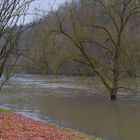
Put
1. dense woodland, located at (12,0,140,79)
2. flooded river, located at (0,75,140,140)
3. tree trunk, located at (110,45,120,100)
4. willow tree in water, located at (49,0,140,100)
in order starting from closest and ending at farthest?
flooded river, located at (0,75,140,140) < tree trunk, located at (110,45,120,100) < willow tree in water, located at (49,0,140,100) < dense woodland, located at (12,0,140,79)

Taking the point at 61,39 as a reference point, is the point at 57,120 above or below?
below

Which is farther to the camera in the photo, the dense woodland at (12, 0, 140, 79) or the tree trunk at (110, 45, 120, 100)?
the dense woodland at (12, 0, 140, 79)

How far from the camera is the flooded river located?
19.1 meters

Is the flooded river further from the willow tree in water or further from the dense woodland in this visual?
the dense woodland

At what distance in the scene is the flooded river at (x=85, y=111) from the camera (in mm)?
19073

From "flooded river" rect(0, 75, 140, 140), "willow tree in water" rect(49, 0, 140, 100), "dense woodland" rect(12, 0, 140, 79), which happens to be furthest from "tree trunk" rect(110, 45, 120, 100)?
"flooded river" rect(0, 75, 140, 140)

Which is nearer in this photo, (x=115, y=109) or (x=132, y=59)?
(x=115, y=109)

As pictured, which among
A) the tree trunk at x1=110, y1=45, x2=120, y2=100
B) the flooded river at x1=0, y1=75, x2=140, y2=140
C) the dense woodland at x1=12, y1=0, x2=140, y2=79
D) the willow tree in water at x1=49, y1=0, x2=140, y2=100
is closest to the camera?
the flooded river at x1=0, y1=75, x2=140, y2=140

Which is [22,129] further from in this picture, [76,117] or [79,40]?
[79,40]

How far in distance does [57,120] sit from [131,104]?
26.7ft

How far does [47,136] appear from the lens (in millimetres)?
12188

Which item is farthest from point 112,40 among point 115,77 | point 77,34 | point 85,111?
point 85,111

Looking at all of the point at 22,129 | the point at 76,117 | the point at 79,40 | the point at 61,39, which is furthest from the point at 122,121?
the point at 61,39

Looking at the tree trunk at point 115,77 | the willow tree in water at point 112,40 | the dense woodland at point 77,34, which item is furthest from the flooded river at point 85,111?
the dense woodland at point 77,34
